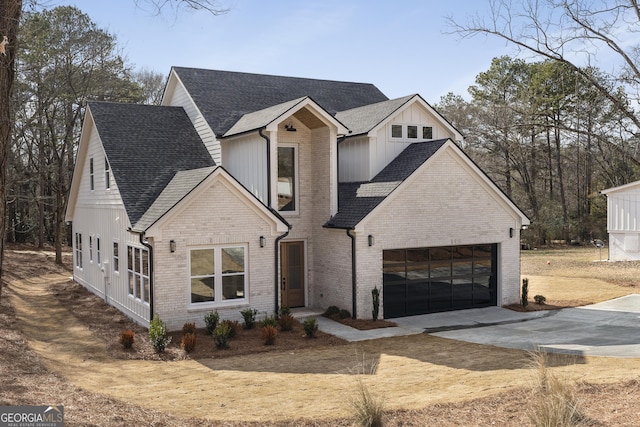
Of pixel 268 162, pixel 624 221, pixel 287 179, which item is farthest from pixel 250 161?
pixel 624 221

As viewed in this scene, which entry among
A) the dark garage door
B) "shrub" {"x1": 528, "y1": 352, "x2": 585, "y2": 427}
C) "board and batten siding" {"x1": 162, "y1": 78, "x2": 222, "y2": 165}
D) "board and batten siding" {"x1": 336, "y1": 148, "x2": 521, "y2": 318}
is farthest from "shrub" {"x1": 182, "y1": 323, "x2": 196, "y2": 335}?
→ "shrub" {"x1": 528, "y1": 352, "x2": 585, "y2": 427}

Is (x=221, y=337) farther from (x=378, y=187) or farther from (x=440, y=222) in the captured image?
(x=440, y=222)

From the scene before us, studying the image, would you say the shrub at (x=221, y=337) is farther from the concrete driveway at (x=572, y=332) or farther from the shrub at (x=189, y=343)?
the concrete driveway at (x=572, y=332)

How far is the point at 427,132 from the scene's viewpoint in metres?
20.9

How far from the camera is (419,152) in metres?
19.2

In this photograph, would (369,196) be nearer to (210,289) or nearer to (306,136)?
(306,136)

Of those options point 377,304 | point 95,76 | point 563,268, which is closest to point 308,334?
point 377,304

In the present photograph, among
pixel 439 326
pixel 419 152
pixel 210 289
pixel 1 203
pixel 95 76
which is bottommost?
pixel 439 326

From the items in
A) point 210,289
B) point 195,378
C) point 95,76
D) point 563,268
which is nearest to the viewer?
point 195,378

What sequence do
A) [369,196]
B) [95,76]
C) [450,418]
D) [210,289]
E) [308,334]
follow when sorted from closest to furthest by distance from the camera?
1. [450,418]
2. [308,334]
3. [210,289]
4. [369,196]
5. [95,76]

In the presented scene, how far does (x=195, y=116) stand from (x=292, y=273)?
722cm

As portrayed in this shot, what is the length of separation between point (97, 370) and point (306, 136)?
10.3 meters

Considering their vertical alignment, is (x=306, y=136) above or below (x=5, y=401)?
above

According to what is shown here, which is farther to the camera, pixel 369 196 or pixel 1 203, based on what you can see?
pixel 369 196
